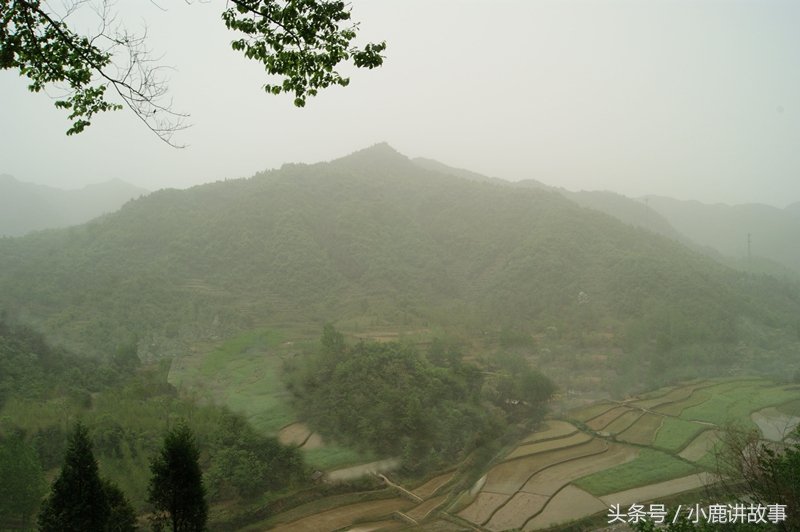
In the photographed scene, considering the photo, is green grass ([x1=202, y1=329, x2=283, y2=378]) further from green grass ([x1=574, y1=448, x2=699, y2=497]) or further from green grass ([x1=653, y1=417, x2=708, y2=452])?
green grass ([x1=653, y1=417, x2=708, y2=452])

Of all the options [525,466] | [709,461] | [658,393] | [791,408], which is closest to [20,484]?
[525,466]

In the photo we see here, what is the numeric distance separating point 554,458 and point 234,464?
11199 mm

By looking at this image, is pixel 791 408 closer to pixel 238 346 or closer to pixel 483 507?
pixel 483 507

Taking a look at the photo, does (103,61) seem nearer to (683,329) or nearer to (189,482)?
(189,482)

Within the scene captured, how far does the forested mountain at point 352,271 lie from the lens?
2253 centimetres

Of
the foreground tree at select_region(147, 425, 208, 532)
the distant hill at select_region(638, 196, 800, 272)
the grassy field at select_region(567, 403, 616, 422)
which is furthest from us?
the distant hill at select_region(638, 196, 800, 272)

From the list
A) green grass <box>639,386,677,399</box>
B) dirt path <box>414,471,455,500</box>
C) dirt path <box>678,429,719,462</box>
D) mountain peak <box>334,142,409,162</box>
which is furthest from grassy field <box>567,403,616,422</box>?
mountain peak <box>334,142,409,162</box>

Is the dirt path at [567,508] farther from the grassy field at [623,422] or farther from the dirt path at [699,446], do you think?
the grassy field at [623,422]

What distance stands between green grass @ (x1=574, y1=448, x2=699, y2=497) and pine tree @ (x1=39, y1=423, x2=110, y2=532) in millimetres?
13106

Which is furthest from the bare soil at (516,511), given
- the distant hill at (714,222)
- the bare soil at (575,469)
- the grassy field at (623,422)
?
the distant hill at (714,222)

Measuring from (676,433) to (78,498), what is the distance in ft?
66.3

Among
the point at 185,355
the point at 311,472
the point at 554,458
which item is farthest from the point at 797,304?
the point at 185,355

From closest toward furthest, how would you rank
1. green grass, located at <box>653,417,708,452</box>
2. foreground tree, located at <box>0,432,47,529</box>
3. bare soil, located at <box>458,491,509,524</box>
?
1. foreground tree, located at <box>0,432,47,529</box>
2. bare soil, located at <box>458,491,509,524</box>
3. green grass, located at <box>653,417,708,452</box>

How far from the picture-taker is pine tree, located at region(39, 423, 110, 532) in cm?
714
